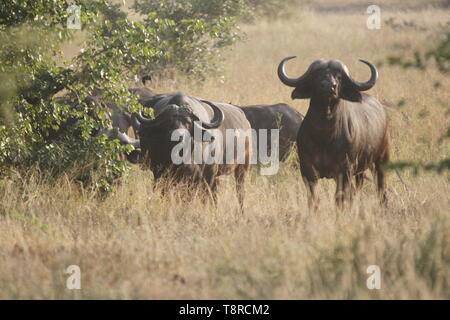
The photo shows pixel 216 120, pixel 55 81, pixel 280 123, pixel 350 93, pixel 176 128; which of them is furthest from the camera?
pixel 280 123

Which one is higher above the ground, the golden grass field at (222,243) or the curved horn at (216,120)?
the curved horn at (216,120)

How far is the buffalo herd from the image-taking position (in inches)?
320

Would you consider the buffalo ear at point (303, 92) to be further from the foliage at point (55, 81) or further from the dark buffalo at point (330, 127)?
the foliage at point (55, 81)

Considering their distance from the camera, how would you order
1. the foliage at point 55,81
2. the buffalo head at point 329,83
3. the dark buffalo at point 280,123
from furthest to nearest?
the dark buffalo at point 280,123, the buffalo head at point 329,83, the foliage at point 55,81

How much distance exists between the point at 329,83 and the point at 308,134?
0.65 metres

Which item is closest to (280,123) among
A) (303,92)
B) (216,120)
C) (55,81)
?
(216,120)

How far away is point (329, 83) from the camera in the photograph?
7.92 meters

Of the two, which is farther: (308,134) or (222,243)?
(308,134)

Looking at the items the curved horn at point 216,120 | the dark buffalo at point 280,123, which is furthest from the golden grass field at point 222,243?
the dark buffalo at point 280,123

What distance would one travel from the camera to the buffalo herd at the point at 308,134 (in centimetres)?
814

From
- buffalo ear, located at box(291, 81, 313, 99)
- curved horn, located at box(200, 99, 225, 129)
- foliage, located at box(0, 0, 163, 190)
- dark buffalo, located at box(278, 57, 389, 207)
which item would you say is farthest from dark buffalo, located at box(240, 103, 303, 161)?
foliage, located at box(0, 0, 163, 190)

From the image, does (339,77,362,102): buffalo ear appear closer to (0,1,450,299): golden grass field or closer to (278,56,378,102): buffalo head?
(278,56,378,102): buffalo head

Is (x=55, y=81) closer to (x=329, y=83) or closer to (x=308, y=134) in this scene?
(x=308, y=134)
